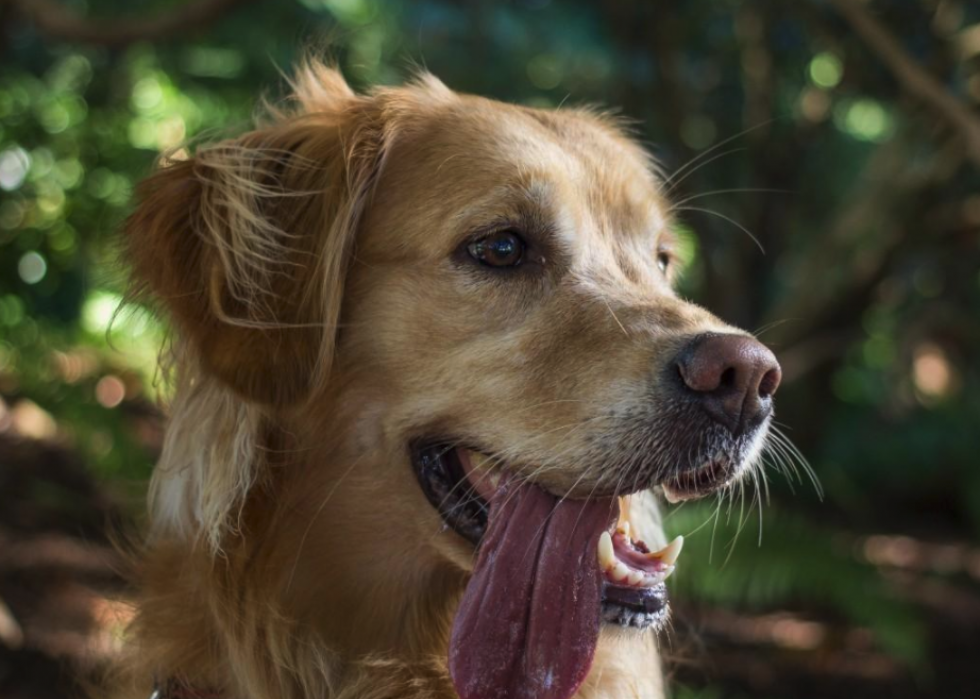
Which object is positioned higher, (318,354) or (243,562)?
(318,354)

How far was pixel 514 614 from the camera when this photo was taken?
2.47m

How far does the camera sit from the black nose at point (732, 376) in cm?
231

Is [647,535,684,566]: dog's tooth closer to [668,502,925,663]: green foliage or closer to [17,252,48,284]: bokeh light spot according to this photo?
[668,502,925,663]: green foliage

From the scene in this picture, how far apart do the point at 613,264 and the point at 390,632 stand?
1036 millimetres

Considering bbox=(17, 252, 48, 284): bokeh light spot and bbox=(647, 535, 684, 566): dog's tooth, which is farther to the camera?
bbox=(17, 252, 48, 284): bokeh light spot

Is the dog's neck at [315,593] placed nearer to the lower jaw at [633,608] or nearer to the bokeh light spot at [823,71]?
the lower jaw at [633,608]

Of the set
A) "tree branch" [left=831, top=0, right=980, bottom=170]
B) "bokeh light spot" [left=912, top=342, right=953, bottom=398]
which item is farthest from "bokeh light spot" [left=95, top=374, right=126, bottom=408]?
"bokeh light spot" [left=912, top=342, right=953, bottom=398]

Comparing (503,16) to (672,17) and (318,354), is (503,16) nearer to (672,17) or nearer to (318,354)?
(672,17)

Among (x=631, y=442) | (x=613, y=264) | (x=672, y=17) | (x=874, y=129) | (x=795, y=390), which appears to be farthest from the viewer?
(x=874, y=129)

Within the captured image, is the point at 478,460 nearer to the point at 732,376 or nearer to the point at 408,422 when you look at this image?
the point at 408,422

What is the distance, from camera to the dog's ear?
258 cm

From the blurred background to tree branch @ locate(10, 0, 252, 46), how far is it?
0.04 ft

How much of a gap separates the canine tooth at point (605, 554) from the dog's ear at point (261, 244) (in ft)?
2.39

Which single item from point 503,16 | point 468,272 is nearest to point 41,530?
point 503,16
